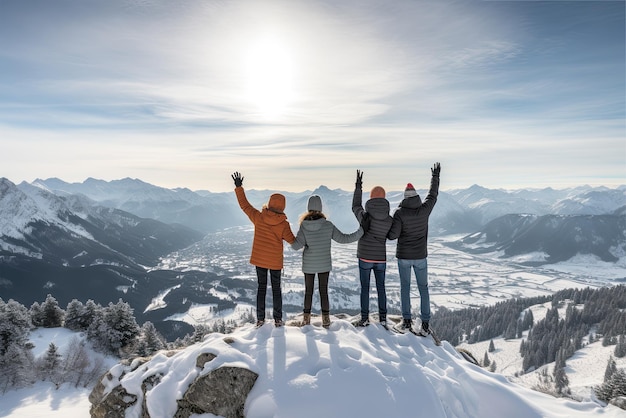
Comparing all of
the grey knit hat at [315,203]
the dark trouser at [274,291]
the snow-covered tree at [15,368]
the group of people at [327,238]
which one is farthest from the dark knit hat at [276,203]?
the snow-covered tree at [15,368]

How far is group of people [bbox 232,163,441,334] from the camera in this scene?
11984 mm

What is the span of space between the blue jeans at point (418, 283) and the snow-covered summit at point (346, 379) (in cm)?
99

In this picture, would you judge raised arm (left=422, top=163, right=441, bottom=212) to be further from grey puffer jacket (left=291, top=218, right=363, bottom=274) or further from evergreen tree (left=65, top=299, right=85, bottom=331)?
evergreen tree (left=65, top=299, right=85, bottom=331)

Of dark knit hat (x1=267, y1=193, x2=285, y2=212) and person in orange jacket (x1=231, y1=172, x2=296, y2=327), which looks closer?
dark knit hat (x1=267, y1=193, x2=285, y2=212)

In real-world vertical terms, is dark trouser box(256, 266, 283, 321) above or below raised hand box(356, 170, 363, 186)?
below

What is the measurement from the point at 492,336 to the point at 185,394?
16780 centimetres

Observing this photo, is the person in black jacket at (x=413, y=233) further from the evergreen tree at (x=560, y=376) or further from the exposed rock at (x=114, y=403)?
the evergreen tree at (x=560, y=376)

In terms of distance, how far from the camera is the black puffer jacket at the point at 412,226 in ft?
40.5

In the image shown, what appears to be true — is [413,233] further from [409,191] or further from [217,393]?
[217,393]

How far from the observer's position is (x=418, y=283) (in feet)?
42.4

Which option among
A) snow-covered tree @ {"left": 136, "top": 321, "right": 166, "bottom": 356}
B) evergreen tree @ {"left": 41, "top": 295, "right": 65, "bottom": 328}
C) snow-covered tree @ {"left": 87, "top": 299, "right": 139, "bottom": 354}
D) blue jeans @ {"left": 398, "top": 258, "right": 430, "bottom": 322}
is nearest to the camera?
blue jeans @ {"left": 398, "top": 258, "right": 430, "bottom": 322}

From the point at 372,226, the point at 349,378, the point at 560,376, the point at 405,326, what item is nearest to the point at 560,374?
the point at 560,376

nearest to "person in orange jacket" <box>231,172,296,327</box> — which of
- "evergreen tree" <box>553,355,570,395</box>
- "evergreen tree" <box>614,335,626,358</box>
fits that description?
"evergreen tree" <box>553,355,570,395</box>

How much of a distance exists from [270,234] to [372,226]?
3618 millimetres
